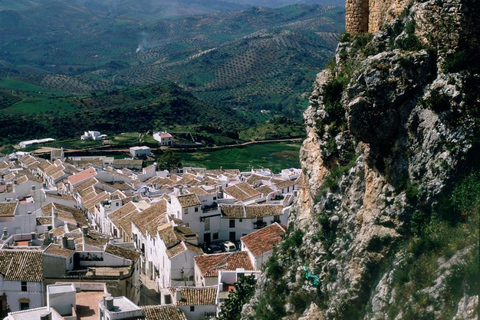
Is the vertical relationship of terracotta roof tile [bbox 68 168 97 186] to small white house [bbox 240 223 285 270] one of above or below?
below

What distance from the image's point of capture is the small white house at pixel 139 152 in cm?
10581

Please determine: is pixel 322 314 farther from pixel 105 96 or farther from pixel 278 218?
pixel 105 96

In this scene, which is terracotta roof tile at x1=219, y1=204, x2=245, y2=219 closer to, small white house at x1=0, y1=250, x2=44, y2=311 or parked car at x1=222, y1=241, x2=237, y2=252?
parked car at x1=222, y1=241, x2=237, y2=252

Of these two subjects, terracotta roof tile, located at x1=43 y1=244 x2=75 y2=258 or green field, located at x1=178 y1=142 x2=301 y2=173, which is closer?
terracotta roof tile, located at x1=43 y1=244 x2=75 y2=258

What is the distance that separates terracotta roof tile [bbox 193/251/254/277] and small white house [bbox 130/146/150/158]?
227ft

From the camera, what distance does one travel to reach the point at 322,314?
2102cm

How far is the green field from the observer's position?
340 ft

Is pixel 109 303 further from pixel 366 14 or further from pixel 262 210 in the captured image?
pixel 262 210

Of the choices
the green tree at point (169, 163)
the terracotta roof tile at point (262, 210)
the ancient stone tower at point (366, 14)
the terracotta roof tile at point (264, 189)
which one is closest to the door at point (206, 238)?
the terracotta roof tile at point (262, 210)

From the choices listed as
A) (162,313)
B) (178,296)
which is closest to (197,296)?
(178,296)

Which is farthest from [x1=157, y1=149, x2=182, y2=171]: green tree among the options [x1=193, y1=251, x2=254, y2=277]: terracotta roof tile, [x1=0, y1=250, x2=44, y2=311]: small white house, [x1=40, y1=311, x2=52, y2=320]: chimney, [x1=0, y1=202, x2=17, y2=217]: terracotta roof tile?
[x1=40, y1=311, x2=52, y2=320]: chimney

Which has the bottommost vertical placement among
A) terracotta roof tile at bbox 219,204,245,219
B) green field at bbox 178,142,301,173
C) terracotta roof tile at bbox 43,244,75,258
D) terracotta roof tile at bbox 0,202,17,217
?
green field at bbox 178,142,301,173

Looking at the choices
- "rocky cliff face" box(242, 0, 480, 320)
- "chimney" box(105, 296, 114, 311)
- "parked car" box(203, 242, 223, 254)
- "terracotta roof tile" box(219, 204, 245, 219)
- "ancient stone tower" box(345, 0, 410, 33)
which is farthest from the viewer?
"terracotta roof tile" box(219, 204, 245, 219)

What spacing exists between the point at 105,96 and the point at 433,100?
162745 millimetres
